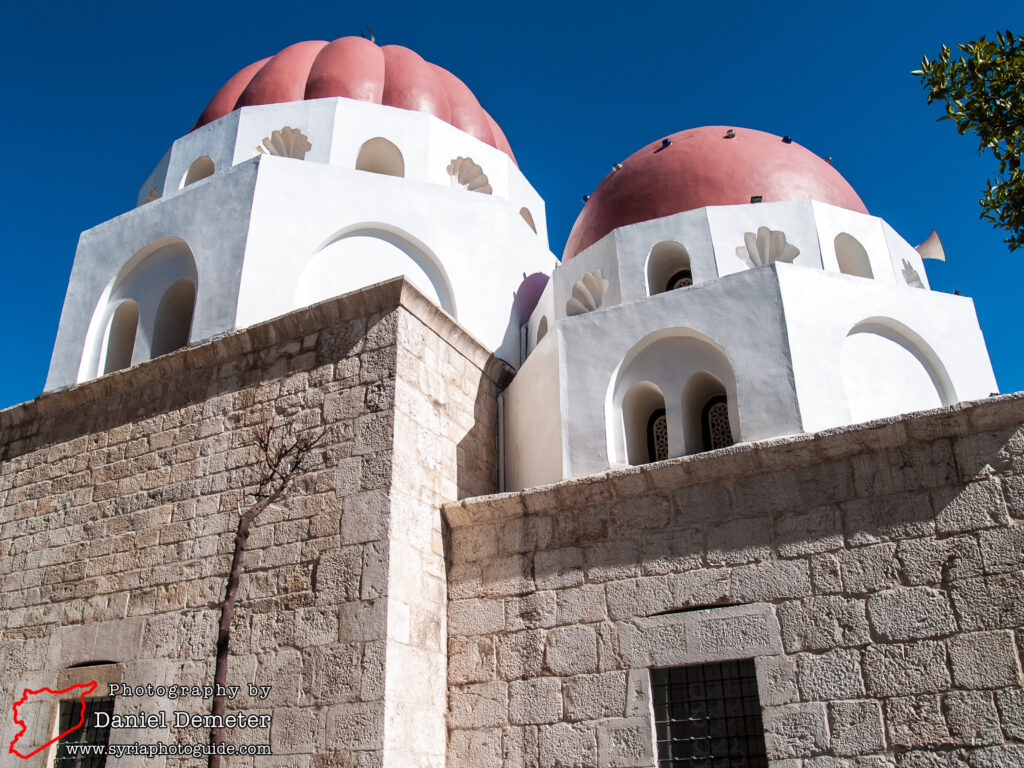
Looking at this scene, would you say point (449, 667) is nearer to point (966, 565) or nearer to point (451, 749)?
point (451, 749)

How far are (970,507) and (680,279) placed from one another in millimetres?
3212

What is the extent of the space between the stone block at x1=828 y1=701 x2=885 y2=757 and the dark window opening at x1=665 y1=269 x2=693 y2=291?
3648 millimetres

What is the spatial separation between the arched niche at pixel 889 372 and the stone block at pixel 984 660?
5.86 ft

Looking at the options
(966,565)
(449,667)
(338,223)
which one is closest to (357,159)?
(338,223)

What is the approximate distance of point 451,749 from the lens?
5.23 metres

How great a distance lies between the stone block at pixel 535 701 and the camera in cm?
505

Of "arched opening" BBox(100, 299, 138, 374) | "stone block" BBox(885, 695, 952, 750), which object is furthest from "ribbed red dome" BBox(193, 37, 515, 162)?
"stone block" BBox(885, 695, 952, 750)

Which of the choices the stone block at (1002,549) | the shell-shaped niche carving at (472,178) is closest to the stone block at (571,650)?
the stone block at (1002,549)

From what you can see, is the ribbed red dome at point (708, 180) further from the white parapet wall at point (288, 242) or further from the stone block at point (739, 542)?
the stone block at point (739, 542)

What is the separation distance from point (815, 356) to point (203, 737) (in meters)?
4.48

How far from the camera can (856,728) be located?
434 centimetres

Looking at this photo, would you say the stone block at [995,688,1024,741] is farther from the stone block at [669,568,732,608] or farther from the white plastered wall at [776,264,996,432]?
the white plastered wall at [776,264,996,432]

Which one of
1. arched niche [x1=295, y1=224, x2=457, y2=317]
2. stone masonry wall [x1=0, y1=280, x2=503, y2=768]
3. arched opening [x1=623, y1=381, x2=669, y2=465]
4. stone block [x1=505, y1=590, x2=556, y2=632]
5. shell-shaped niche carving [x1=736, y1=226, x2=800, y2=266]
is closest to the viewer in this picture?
stone masonry wall [x1=0, y1=280, x2=503, y2=768]

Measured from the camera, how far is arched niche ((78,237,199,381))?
7.64 metres
